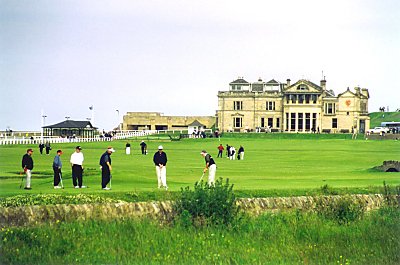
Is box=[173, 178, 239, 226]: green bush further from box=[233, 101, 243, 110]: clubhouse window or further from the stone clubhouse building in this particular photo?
box=[233, 101, 243, 110]: clubhouse window

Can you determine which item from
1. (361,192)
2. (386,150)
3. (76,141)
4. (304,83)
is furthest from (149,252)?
(304,83)

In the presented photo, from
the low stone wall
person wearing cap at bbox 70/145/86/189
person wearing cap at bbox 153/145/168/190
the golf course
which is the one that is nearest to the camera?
the golf course

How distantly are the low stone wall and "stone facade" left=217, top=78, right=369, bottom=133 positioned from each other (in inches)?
3955

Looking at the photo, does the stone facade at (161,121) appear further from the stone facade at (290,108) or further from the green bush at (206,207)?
the green bush at (206,207)

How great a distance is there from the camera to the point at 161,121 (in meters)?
145

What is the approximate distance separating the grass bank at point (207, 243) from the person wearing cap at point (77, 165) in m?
4.86

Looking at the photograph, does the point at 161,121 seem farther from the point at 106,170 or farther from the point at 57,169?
the point at 106,170

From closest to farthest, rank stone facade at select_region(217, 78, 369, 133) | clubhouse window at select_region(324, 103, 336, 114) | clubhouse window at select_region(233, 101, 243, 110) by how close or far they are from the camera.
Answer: stone facade at select_region(217, 78, 369, 133), clubhouse window at select_region(324, 103, 336, 114), clubhouse window at select_region(233, 101, 243, 110)

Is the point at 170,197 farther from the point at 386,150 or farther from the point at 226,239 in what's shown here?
the point at 386,150

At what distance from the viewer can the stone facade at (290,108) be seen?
128750 millimetres

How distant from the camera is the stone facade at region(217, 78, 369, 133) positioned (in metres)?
129

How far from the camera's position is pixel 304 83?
129000 millimetres

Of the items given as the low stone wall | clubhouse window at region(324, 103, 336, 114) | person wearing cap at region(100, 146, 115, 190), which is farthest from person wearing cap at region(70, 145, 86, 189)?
clubhouse window at region(324, 103, 336, 114)

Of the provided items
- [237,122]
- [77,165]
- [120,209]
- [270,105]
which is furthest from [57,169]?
[270,105]
